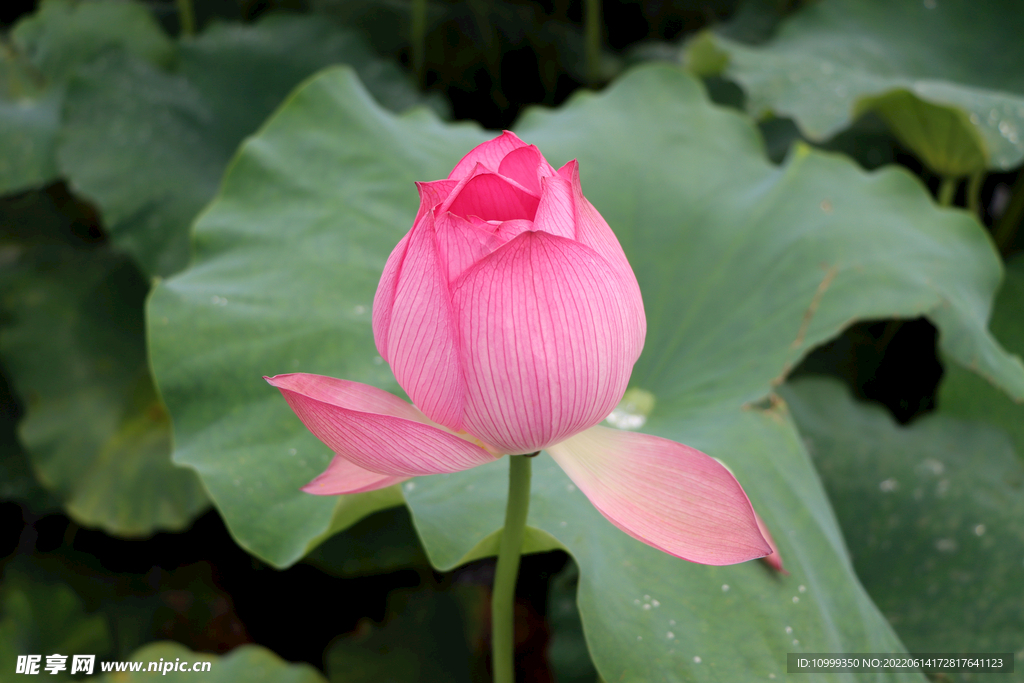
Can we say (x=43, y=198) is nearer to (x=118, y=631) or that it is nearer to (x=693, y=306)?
(x=118, y=631)

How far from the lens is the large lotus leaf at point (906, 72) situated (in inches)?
33.9

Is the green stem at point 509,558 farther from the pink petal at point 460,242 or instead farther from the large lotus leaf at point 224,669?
the large lotus leaf at point 224,669

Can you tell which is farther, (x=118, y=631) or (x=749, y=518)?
(x=118, y=631)

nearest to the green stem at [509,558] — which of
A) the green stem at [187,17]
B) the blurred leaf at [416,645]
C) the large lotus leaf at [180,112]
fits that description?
the blurred leaf at [416,645]

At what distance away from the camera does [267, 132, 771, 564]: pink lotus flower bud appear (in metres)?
0.32

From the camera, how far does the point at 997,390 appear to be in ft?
2.76

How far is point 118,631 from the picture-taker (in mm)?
971

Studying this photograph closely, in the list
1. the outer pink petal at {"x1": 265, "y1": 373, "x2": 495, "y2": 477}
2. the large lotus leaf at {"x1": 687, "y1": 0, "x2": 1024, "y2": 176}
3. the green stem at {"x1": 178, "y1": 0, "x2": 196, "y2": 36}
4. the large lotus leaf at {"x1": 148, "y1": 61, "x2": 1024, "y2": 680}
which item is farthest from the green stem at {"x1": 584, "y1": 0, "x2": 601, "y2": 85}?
the outer pink petal at {"x1": 265, "y1": 373, "x2": 495, "y2": 477}

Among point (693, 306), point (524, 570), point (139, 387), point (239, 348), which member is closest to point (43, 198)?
point (139, 387)

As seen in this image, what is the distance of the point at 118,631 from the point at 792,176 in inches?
39.5

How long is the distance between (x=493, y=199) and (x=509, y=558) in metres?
0.22

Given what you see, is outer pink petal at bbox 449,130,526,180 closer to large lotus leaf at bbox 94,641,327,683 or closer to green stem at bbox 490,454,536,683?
green stem at bbox 490,454,536,683

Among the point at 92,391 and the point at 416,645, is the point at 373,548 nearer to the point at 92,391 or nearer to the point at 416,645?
the point at 416,645

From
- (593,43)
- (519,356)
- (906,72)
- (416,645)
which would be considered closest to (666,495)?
(519,356)
